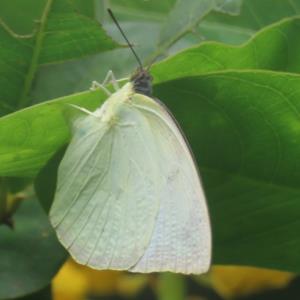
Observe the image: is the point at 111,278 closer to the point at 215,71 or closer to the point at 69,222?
the point at 69,222

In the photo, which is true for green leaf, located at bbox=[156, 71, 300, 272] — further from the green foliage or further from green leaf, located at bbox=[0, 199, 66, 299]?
green leaf, located at bbox=[0, 199, 66, 299]

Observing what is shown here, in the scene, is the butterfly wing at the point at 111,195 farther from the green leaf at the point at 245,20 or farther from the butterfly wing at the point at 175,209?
the green leaf at the point at 245,20

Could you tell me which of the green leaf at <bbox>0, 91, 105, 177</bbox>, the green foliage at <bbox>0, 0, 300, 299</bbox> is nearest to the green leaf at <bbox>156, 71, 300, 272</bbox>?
the green foliage at <bbox>0, 0, 300, 299</bbox>

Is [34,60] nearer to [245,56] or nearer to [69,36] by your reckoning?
[69,36]

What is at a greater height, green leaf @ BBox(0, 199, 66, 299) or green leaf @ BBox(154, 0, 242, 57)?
green leaf @ BBox(154, 0, 242, 57)

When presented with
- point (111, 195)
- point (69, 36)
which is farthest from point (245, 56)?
point (111, 195)
